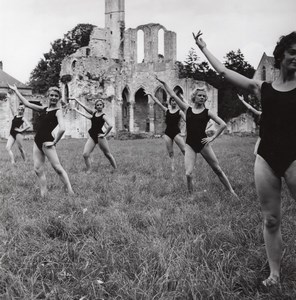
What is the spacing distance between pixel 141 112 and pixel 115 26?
1408cm

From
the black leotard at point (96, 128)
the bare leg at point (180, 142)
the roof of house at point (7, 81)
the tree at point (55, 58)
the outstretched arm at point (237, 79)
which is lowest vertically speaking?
the bare leg at point (180, 142)

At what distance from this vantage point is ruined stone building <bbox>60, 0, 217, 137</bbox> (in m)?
44.9

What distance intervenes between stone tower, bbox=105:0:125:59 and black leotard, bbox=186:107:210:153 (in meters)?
48.9

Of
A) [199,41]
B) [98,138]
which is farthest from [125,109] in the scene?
[199,41]

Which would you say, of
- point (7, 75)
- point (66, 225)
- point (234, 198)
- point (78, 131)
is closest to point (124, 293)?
point (66, 225)

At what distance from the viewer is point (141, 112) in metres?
50.3

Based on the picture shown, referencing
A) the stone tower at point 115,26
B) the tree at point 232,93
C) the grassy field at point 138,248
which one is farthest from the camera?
the stone tower at point 115,26

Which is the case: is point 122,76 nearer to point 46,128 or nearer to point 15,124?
point 15,124

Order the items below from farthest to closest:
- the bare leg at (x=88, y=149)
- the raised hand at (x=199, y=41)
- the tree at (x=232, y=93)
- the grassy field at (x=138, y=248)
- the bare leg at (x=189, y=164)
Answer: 1. the tree at (x=232, y=93)
2. the bare leg at (x=88, y=149)
3. the bare leg at (x=189, y=164)
4. the raised hand at (x=199, y=41)
5. the grassy field at (x=138, y=248)

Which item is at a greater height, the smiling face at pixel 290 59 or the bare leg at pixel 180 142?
the smiling face at pixel 290 59

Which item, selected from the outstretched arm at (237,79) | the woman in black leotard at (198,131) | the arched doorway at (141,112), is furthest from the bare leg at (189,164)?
the arched doorway at (141,112)

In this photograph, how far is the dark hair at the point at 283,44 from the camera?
2754mm

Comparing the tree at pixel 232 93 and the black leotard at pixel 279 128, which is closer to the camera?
the black leotard at pixel 279 128

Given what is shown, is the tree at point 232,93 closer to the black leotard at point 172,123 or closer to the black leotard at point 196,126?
the black leotard at point 172,123
